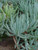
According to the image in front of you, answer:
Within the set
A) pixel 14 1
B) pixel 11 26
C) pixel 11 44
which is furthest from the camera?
pixel 14 1

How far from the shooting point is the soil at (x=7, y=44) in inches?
53.6

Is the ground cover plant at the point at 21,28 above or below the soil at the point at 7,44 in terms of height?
above

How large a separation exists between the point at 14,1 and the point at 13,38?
1.84 ft

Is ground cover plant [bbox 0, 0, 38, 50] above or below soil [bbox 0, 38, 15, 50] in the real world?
above

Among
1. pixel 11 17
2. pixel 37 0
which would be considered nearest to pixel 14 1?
pixel 37 0

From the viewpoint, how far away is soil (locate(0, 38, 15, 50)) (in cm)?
136

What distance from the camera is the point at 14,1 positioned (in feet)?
5.52

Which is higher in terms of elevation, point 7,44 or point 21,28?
point 21,28

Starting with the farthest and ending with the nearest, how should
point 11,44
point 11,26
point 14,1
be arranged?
point 14,1 < point 11,44 < point 11,26

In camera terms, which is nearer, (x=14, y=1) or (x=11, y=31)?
(x=11, y=31)

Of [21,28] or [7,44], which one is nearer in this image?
[21,28]

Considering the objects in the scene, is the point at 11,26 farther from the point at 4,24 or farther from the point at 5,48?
the point at 5,48

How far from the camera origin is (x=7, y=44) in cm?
140

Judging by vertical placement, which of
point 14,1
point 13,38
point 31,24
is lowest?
point 13,38
